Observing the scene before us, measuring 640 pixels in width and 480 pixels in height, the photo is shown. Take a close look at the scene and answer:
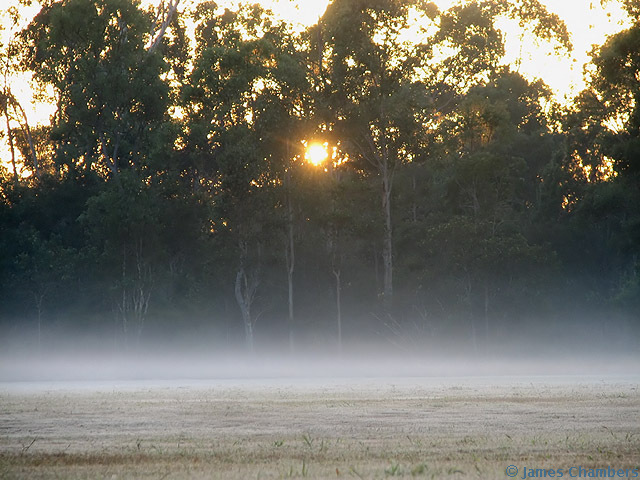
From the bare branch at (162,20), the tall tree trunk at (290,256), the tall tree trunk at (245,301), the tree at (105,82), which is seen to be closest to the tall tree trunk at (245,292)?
the tall tree trunk at (245,301)

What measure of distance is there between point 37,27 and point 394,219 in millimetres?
22986

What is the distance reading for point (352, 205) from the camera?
5009cm

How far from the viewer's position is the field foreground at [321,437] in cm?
894

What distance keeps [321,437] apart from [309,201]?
37.3m

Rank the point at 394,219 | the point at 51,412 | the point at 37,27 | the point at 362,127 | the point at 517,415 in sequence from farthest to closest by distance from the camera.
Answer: the point at 37,27 → the point at 394,219 → the point at 362,127 → the point at 51,412 → the point at 517,415

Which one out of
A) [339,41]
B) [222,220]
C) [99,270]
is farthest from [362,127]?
[99,270]

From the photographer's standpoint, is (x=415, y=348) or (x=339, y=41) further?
(x=339, y=41)

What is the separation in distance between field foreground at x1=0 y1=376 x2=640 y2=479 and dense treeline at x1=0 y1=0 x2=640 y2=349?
2782 cm

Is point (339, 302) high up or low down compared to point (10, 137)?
down

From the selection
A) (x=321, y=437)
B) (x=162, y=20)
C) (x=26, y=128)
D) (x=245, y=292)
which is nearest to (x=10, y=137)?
(x=26, y=128)

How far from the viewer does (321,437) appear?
11625mm

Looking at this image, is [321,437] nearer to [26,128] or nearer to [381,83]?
[381,83]

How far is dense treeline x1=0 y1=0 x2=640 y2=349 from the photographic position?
46281 millimetres

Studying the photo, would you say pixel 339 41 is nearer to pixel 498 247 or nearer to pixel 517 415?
pixel 498 247
